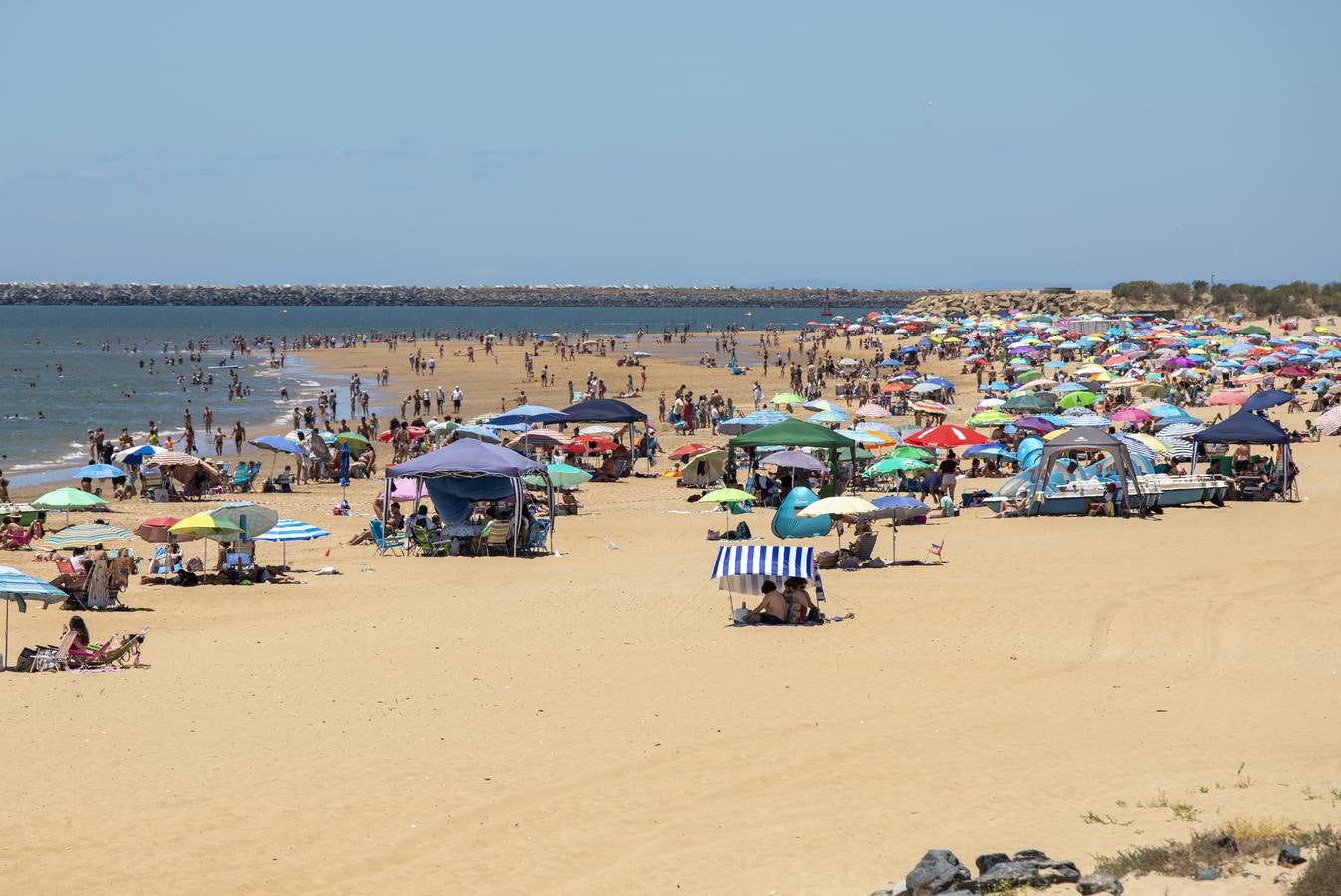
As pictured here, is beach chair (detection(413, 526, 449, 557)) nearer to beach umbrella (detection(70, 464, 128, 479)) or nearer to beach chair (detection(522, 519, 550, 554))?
beach chair (detection(522, 519, 550, 554))

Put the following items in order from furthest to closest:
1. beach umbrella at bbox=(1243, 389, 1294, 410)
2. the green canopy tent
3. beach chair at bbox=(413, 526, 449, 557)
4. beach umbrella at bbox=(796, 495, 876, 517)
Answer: beach umbrella at bbox=(1243, 389, 1294, 410) < the green canopy tent < beach chair at bbox=(413, 526, 449, 557) < beach umbrella at bbox=(796, 495, 876, 517)

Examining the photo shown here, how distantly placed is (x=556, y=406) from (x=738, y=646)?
33.7 m

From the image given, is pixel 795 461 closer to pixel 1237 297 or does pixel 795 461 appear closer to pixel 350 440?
pixel 350 440

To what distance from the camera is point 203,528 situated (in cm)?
1767

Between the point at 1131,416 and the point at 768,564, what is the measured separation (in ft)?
60.9

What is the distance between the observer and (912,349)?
64.2m

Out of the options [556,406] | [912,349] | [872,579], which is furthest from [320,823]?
[912,349]

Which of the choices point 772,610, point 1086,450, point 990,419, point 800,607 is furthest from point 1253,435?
point 772,610

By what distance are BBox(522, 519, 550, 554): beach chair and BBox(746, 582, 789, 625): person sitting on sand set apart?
627 centimetres

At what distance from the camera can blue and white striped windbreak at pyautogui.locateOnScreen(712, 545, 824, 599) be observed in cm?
1484

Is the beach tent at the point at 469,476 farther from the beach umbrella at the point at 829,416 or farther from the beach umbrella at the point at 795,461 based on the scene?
the beach umbrella at the point at 829,416

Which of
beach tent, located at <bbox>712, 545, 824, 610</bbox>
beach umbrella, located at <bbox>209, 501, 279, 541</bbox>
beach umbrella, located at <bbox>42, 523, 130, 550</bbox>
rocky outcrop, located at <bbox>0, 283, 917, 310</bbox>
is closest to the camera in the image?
beach tent, located at <bbox>712, 545, 824, 610</bbox>

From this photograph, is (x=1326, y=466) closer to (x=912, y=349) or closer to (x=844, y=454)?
(x=844, y=454)

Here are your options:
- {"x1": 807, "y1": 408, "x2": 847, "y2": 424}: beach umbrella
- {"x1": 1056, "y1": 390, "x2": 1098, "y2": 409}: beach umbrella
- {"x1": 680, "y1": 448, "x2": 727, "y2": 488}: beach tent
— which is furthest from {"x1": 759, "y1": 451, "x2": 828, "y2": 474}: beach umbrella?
{"x1": 1056, "y1": 390, "x2": 1098, "y2": 409}: beach umbrella
